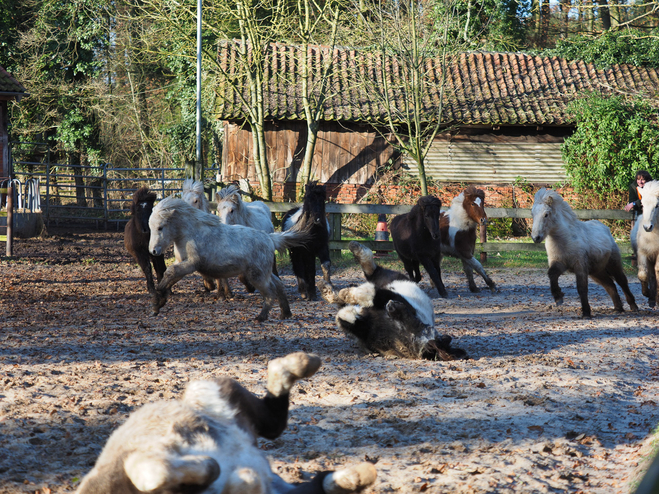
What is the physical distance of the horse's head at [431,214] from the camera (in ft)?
31.6

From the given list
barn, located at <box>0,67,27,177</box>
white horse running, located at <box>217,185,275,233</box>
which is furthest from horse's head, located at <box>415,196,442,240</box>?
barn, located at <box>0,67,27,177</box>

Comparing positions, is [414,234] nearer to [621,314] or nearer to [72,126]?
[621,314]

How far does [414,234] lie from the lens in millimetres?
10086

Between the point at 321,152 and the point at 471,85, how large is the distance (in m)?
5.94

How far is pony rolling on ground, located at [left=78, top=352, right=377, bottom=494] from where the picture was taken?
2.09 meters

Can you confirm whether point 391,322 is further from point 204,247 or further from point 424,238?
point 424,238

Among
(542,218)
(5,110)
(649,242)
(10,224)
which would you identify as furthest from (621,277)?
(5,110)

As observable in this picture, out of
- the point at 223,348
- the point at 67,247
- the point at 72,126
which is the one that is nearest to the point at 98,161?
the point at 72,126

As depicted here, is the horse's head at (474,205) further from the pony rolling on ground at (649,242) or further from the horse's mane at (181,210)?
the horse's mane at (181,210)

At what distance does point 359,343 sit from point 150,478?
13.6 ft

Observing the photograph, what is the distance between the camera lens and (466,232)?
1074cm

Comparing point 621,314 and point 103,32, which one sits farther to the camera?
point 103,32

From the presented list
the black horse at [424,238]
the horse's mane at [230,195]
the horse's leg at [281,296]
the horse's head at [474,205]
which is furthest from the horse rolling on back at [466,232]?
the horse's leg at [281,296]

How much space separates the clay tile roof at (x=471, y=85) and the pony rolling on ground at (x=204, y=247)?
39.3 ft
